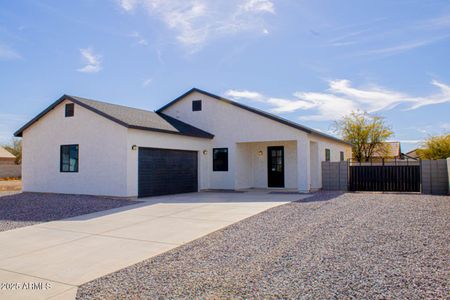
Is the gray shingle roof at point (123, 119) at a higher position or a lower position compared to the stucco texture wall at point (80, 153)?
higher

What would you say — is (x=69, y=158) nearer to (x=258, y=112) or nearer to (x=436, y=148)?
(x=258, y=112)

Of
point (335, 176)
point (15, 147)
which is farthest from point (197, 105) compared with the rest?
point (15, 147)

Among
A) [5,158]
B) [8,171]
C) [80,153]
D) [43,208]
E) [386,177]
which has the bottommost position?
[43,208]

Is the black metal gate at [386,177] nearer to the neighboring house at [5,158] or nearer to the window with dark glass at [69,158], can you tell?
the window with dark glass at [69,158]

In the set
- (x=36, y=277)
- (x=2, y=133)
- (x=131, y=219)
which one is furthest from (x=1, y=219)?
(x=2, y=133)

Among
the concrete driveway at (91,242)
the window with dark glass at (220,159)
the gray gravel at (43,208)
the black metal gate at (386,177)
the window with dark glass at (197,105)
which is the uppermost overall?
the window with dark glass at (197,105)

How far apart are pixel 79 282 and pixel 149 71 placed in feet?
41.3

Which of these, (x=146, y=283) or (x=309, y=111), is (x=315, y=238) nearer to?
(x=146, y=283)

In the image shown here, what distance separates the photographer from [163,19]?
42.4 feet

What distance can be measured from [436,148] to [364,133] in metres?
6.56

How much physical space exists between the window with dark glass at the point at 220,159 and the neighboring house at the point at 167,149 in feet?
0.17

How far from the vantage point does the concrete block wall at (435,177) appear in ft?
47.8

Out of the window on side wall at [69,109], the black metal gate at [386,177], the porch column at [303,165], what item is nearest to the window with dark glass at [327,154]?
the black metal gate at [386,177]

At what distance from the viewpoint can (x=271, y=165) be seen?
739 inches
